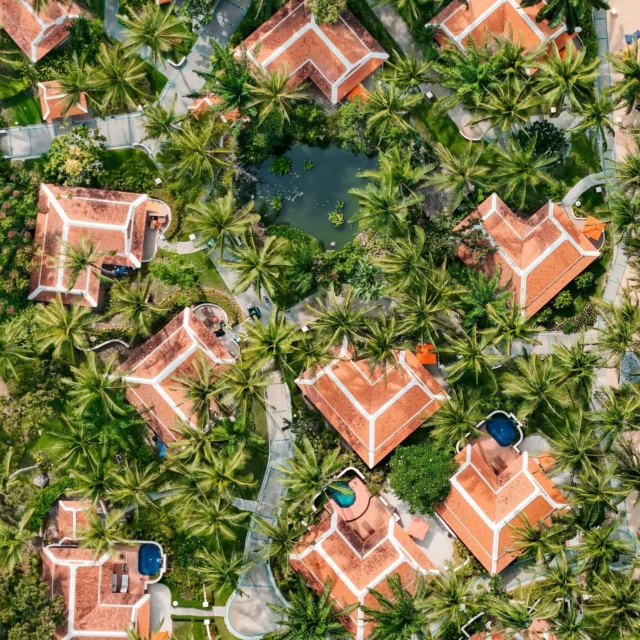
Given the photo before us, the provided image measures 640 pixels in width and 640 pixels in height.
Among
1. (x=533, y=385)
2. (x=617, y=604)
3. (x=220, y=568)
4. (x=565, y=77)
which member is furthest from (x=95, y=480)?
(x=565, y=77)

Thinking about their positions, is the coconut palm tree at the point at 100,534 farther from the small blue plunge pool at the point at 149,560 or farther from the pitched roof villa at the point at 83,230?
the pitched roof villa at the point at 83,230

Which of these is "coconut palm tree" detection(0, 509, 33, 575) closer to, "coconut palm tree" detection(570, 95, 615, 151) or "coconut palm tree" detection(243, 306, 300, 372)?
"coconut palm tree" detection(243, 306, 300, 372)

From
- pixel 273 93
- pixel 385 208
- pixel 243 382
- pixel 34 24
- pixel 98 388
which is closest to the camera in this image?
pixel 385 208

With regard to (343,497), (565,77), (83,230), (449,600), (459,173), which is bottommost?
(449,600)

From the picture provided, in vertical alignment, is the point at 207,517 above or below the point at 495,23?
below

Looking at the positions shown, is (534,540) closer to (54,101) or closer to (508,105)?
(508,105)

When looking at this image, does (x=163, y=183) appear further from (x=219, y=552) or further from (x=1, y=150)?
(x=219, y=552)

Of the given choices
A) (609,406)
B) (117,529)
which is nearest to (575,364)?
(609,406)
